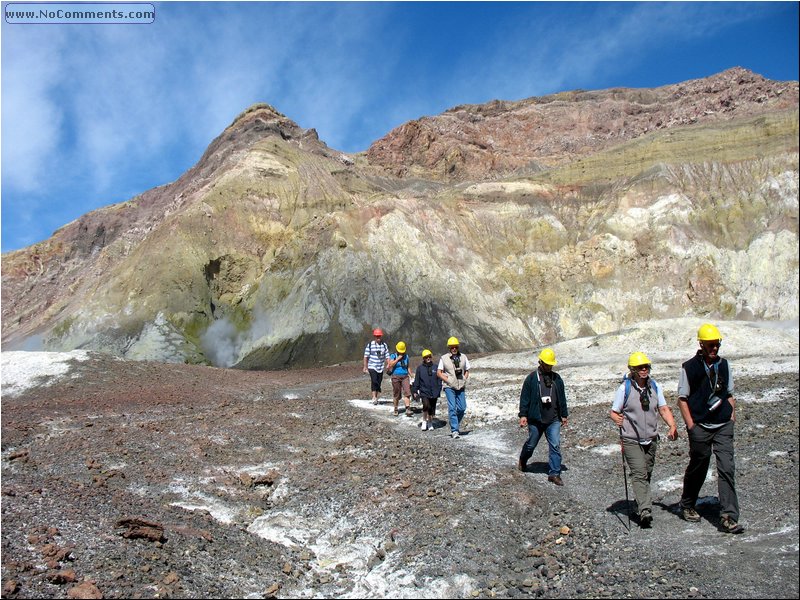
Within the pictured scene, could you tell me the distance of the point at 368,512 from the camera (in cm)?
767

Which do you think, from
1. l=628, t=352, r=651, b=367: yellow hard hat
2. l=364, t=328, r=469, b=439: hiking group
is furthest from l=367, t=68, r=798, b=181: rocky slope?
l=628, t=352, r=651, b=367: yellow hard hat

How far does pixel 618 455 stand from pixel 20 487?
9.09 m

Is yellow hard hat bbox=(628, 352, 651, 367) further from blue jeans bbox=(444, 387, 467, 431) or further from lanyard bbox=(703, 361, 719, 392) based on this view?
blue jeans bbox=(444, 387, 467, 431)

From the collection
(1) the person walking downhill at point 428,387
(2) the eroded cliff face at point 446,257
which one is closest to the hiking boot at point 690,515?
(1) the person walking downhill at point 428,387

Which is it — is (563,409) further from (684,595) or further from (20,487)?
(20,487)

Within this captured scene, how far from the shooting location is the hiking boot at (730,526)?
6.03 m

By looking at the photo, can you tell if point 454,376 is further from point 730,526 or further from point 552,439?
point 730,526

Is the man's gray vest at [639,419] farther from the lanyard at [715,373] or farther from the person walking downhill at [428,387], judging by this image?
the person walking downhill at [428,387]

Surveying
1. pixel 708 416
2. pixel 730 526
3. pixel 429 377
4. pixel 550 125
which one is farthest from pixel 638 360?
pixel 550 125

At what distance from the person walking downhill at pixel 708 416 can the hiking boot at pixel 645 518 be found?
453 mm

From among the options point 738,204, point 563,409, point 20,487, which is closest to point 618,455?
point 563,409

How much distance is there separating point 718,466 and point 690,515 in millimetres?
715

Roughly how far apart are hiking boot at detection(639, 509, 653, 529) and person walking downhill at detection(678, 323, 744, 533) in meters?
0.45

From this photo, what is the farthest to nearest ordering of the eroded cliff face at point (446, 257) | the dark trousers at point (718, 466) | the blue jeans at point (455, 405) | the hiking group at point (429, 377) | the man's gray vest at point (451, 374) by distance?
the eroded cliff face at point (446, 257) < the blue jeans at point (455, 405) < the hiking group at point (429, 377) < the man's gray vest at point (451, 374) < the dark trousers at point (718, 466)
